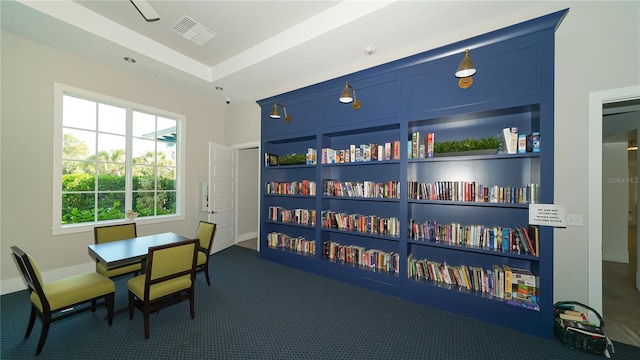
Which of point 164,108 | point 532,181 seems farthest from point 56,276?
point 532,181

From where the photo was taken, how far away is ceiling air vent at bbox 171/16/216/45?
297cm

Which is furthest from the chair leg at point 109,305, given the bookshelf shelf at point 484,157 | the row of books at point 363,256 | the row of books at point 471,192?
the bookshelf shelf at point 484,157

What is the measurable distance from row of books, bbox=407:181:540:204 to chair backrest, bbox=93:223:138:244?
12.3 ft

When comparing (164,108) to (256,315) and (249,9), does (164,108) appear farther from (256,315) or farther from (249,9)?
(256,315)

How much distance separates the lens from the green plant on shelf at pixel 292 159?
3.90m

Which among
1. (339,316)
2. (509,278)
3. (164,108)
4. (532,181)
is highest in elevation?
(164,108)

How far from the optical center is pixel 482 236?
2.53 metres

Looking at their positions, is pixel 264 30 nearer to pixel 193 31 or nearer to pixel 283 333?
pixel 193 31

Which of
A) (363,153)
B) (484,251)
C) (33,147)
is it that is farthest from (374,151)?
(33,147)

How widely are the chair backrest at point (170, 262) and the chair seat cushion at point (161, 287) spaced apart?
50 mm

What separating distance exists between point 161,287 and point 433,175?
323 cm

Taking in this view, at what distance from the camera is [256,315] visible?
8.12ft

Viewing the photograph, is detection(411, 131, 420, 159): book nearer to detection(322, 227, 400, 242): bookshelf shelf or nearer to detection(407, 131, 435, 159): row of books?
detection(407, 131, 435, 159): row of books

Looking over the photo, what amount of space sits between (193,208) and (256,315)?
3.14m
